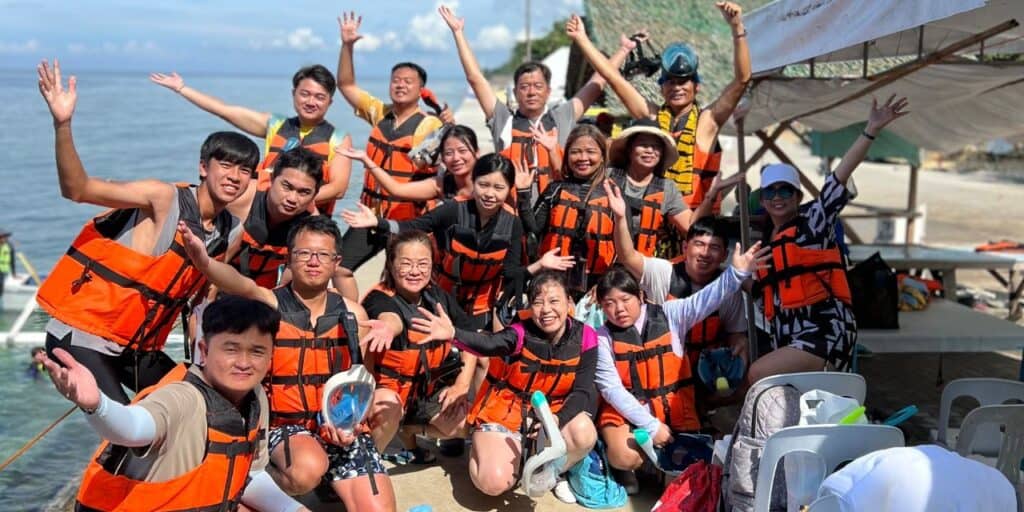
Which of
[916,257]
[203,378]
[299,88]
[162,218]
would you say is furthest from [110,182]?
[916,257]

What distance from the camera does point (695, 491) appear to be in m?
3.30

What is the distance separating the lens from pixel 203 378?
276 centimetres

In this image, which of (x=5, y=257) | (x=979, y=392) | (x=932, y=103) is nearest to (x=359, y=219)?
(x=979, y=392)

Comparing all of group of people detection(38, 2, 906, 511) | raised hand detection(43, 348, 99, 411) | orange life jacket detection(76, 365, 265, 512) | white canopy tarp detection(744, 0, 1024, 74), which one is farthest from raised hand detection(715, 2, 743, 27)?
raised hand detection(43, 348, 99, 411)

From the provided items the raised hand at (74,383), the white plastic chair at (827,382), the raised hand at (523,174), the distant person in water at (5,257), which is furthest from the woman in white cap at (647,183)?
the distant person in water at (5,257)

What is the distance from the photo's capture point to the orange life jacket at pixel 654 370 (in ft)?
13.1

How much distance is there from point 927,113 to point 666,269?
4.59m

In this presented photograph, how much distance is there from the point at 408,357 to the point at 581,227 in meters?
1.21

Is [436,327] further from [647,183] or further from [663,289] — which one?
[647,183]

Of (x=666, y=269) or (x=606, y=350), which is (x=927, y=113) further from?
(x=606, y=350)

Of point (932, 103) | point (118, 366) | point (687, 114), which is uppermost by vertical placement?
point (932, 103)

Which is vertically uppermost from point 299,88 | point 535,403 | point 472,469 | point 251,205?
point 299,88

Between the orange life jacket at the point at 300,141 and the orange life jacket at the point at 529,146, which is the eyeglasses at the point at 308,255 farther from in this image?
the orange life jacket at the point at 529,146

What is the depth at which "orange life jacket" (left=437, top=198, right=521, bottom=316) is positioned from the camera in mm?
4402
